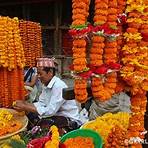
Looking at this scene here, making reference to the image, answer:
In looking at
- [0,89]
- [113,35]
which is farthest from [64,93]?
[0,89]

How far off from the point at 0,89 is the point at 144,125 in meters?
1.68

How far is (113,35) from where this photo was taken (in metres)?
2.40

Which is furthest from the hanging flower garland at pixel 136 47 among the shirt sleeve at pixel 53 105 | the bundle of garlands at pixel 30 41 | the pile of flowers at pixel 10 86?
the bundle of garlands at pixel 30 41

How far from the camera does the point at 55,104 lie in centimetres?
433

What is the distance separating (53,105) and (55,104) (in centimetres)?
3

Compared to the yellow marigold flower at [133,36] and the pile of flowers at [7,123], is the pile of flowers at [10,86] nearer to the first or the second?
the pile of flowers at [7,123]

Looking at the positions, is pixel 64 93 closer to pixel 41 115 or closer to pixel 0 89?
pixel 0 89

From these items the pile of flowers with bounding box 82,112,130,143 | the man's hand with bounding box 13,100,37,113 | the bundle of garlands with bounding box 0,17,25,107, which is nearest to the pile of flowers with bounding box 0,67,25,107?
the bundle of garlands with bounding box 0,17,25,107

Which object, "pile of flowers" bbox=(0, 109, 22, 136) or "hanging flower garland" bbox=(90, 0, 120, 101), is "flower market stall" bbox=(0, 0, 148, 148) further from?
"pile of flowers" bbox=(0, 109, 22, 136)

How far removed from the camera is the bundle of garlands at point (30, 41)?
5012 mm

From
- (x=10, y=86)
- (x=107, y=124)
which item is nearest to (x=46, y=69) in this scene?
(x=10, y=86)

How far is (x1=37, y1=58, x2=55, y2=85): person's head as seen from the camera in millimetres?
4379

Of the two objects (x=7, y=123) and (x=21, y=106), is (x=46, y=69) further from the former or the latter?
(x=7, y=123)

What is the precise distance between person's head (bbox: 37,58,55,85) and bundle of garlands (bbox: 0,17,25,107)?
0.40 metres
